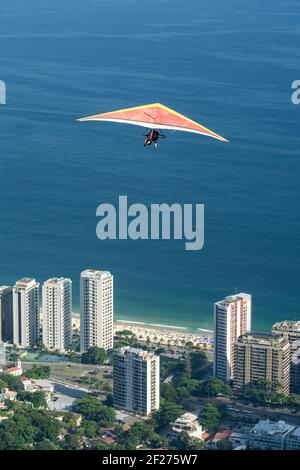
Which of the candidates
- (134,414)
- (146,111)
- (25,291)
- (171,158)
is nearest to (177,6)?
(171,158)

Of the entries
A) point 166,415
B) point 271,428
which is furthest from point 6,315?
point 271,428

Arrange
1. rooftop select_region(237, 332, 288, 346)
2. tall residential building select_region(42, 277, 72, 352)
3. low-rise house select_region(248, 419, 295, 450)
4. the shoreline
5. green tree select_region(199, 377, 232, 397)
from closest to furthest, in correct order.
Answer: low-rise house select_region(248, 419, 295, 450) < green tree select_region(199, 377, 232, 397) < rooftop select_region(237, 332, 288, 346) < tall residential building select_region(42, 277, 72, 352) < the shoreline

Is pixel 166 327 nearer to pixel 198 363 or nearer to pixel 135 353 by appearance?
pixel 198 363

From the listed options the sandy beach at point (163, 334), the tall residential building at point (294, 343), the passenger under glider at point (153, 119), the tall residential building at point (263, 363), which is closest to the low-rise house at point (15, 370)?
the sandy beach at point (163, 334)

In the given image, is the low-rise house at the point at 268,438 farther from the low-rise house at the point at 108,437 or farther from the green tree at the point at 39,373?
the green tree at the point at 39,373

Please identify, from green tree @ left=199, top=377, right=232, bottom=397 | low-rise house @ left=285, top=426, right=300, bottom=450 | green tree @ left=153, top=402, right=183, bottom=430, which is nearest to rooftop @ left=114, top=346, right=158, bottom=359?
green tree @ left=199, top=377, right=232, bottom=397

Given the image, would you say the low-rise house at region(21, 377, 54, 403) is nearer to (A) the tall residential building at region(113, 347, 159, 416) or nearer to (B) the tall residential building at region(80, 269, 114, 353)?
(A) the tall residential building at region(113, 347, 159, 416)

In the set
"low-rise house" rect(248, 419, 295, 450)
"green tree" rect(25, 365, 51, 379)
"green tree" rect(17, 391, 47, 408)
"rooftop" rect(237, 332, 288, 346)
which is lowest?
"low-rise house" rect(248, 419, 295, 450)

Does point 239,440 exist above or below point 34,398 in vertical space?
below
